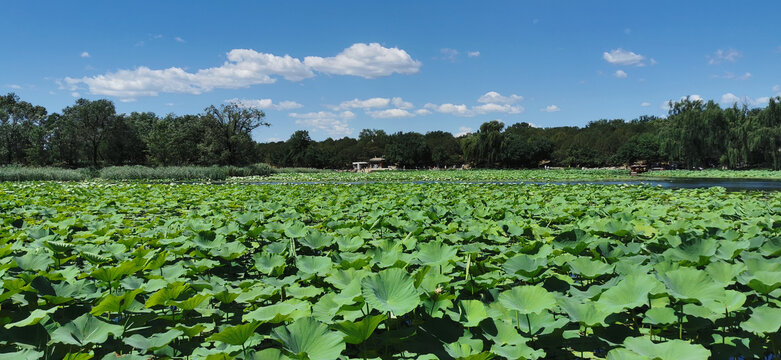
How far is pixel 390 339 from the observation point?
190 cm

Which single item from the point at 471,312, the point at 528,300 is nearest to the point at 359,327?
A: the point at 471,312

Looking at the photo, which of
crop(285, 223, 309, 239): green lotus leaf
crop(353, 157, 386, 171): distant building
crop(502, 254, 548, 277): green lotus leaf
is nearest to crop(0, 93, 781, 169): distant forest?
crop(353, 157, 386, 171): distant building

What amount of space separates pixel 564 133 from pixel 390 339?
99.7m

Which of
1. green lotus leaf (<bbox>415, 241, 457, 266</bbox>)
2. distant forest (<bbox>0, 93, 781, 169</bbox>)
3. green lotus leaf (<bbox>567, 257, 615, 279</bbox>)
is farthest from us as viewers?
distant forest (<bbox>0, 93, 781, 169</bbox>)

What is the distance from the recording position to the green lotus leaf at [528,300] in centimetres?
193

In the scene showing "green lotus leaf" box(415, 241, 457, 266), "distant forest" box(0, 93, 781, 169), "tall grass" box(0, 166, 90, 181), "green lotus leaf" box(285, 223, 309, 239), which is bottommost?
"tall grass" box(0, 166, 90, 181)

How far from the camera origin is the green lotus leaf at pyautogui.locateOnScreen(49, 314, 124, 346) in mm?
1723

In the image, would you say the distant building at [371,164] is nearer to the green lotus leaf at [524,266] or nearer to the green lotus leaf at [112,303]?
the green lotus leaf at [524,266]

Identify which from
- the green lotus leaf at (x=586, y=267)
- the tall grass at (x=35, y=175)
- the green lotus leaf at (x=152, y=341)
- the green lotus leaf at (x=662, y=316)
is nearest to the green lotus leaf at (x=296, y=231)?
the green lotus leaf at (x=152, y=341)

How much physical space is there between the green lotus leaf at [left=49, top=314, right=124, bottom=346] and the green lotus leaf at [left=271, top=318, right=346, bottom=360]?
2.41 ft

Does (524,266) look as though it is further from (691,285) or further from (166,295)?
(166,295)

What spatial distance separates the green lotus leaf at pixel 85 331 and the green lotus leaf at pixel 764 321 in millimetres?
2619

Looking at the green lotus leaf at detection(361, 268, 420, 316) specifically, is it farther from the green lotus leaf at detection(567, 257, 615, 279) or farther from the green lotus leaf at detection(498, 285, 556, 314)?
the green lotus leaf at detection(567, 257, 615, 279)

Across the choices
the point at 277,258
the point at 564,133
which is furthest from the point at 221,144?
the point at 564,133
